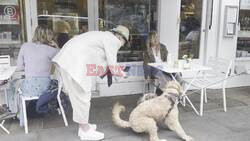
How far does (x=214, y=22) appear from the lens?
4.81 m

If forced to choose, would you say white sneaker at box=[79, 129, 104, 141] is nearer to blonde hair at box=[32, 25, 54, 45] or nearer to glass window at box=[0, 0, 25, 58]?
blonde hair at box=[32, 25, 54, 45]

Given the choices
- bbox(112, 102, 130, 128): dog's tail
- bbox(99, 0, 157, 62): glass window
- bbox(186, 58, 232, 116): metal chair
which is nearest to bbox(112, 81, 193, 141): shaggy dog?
bbox(112, 102, 130, 128): dog's tail

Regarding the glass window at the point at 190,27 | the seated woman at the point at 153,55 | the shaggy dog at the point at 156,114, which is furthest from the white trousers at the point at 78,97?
the glass window at the point at 190,27

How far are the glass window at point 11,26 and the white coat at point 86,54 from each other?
1561mm

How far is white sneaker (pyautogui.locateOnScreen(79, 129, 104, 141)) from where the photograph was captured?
9.43 feet

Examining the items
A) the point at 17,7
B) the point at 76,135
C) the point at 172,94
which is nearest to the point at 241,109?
the point at 172,94

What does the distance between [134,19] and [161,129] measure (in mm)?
2249

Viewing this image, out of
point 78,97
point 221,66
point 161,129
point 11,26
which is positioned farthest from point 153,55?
point 11,26

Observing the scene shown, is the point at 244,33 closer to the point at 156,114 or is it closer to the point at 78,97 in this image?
the point at 156,114

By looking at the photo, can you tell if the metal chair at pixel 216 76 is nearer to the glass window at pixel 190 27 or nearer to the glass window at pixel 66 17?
the glass window at pixel 190 27

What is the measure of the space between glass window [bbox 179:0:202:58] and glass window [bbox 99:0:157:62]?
0.58 meters

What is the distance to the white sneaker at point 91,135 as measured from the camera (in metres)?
2.87

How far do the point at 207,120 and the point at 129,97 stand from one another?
141cm

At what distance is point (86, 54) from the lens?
8.97 feet
